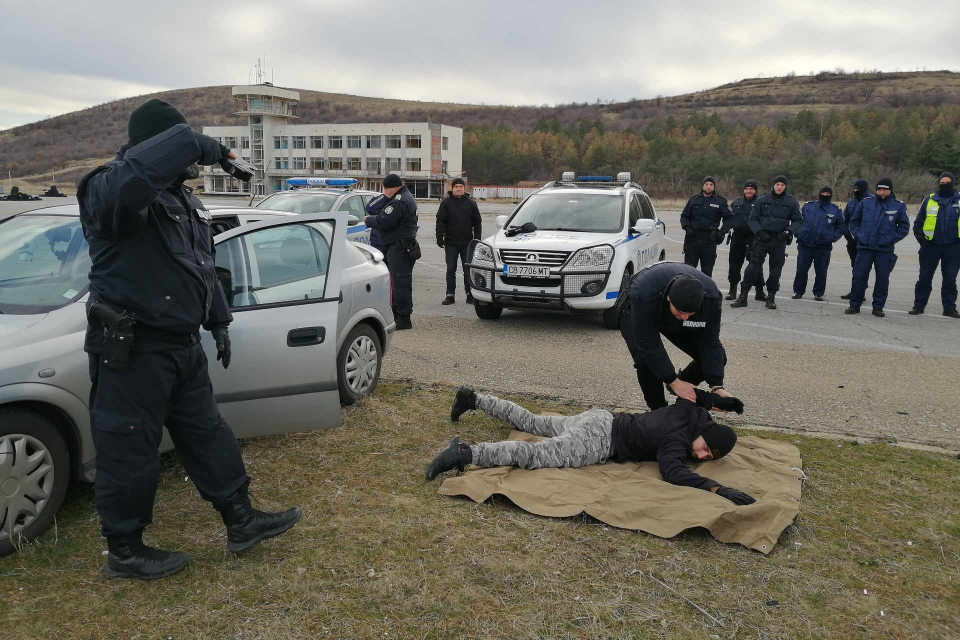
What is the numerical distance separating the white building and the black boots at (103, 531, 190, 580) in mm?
82504

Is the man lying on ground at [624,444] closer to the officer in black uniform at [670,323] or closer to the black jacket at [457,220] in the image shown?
the officer in black uniform at [670,323]

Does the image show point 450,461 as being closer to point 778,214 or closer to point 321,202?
point 778,214

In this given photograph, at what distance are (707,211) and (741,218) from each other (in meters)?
0.64

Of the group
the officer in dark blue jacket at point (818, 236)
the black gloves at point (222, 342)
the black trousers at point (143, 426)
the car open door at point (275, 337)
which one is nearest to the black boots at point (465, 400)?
the car open door at point (275, 337)

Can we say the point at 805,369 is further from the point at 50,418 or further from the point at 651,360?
the point at 50,418

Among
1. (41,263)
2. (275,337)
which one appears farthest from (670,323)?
(41,263)

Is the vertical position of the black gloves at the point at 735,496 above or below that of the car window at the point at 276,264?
below

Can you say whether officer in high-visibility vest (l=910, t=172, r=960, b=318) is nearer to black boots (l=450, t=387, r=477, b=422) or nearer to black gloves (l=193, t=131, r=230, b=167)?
black boots (l=450, t=387, r=477, b=422)

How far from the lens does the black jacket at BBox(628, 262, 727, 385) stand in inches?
175

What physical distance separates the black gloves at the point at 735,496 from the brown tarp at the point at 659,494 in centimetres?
8

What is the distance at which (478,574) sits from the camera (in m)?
3.19

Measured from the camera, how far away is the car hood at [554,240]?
28.1 ft

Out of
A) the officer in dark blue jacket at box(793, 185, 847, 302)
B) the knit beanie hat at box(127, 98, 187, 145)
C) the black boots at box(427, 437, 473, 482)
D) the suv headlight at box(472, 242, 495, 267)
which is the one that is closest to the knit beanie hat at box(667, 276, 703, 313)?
the black boots at box(427, 437, 473, 482)

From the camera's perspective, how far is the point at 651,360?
454 cm
